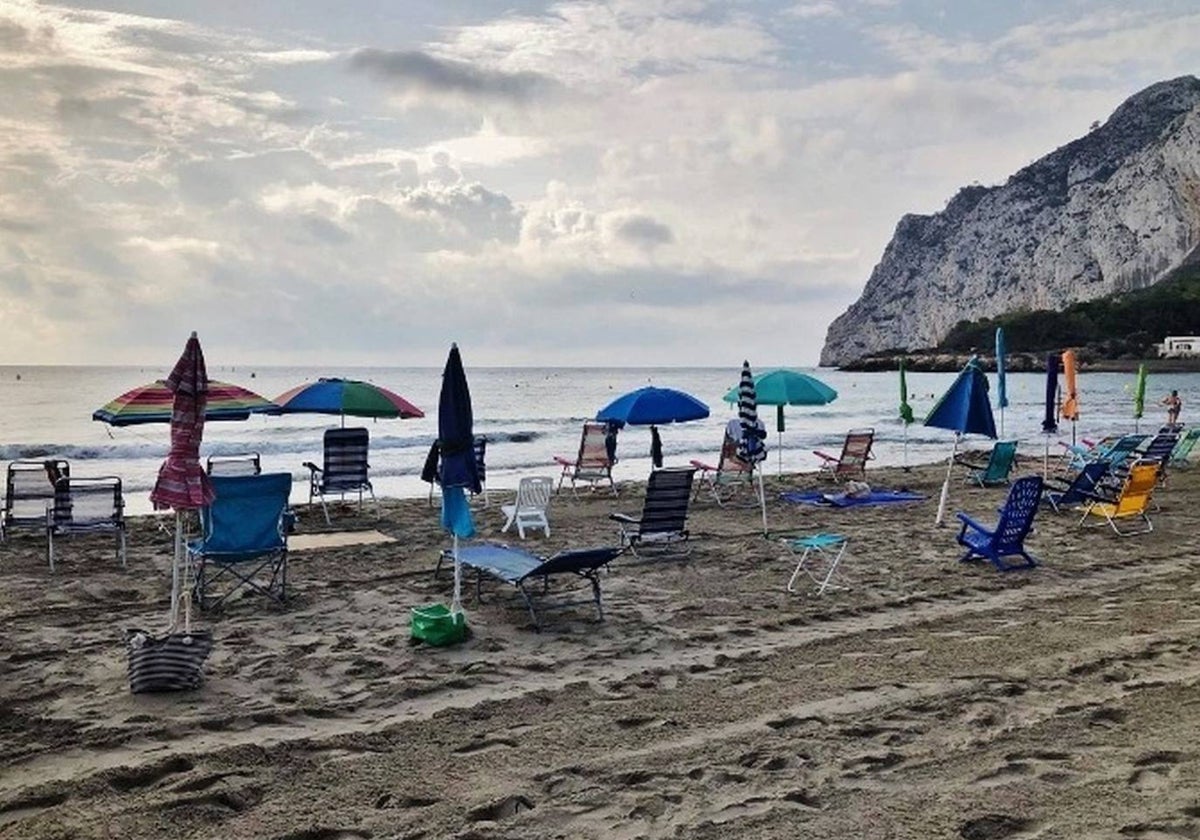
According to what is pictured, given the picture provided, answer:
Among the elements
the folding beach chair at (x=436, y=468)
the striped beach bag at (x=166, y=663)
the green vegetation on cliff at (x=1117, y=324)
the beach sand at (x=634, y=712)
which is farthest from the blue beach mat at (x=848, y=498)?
the green vegetation on cliff at (x=1117, y=324)

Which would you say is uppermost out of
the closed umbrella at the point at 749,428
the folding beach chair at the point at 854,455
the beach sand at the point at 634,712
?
the closed umbrella at the point at 749,428

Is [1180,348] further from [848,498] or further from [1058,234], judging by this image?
[848,498]

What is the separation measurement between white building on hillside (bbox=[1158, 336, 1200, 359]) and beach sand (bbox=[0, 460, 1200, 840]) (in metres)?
85.2

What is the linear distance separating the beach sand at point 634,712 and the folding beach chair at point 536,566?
183mm

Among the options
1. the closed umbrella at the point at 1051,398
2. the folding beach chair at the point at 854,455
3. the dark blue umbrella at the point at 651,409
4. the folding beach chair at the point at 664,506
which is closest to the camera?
the folding beach chair at the point at 664,506

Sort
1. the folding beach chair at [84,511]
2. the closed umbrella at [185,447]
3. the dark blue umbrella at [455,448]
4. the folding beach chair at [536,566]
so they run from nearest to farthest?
the closed umbrella at [185,447] → the dark blue umbrella at [455,448] → the folding beach chair at [536,566] → the folding beach chair at [84,511]

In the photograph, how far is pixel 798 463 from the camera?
22.6m

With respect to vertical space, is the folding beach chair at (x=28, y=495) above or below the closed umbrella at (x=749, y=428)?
below

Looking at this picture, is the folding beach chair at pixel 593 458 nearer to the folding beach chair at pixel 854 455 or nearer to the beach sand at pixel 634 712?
the folding beach chair at pixel 854 455

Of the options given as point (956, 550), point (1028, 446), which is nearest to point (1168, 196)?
point (1028, 446)

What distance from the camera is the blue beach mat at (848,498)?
13.2 meters

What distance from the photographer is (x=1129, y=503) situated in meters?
10.4

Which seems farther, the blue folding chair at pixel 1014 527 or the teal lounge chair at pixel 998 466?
the teal lounge chair at pixel 998 466

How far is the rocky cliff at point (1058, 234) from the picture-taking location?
108 meters
